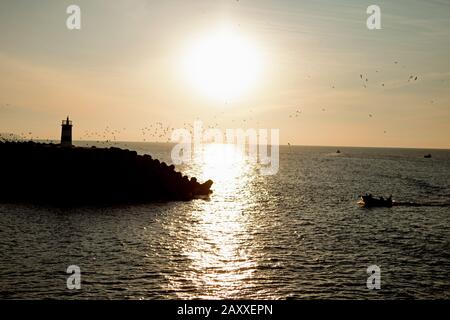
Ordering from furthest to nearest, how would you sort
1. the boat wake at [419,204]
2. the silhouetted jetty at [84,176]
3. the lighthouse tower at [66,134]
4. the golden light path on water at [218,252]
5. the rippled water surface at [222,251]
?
the lighthouse tower at [66,134], the boat wake at [419,204], the silhouetted jetty at [84,176], the golden light path on water at [218,252], the rippled water surface at [222,251]

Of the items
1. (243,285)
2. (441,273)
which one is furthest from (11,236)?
(441,273)

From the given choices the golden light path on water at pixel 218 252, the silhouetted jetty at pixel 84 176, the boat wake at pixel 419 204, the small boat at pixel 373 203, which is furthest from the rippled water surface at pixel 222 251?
the silhouetted jetty at pixel 84 176

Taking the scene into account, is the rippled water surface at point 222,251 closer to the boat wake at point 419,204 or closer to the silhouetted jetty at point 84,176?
the boat wake at point 419,204

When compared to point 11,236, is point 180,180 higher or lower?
higher

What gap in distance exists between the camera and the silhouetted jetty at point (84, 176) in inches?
2510

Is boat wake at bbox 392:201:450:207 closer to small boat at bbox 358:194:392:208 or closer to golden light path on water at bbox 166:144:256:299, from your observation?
small boat at bbox 358:194:392:208

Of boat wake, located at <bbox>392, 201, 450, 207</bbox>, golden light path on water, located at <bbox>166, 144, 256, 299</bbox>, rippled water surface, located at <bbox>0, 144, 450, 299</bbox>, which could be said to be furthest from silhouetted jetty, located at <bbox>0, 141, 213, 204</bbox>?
boat wake, located at <bbox>392, 201, 450, 207</bbox>

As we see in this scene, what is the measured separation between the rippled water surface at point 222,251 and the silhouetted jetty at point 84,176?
7.08m

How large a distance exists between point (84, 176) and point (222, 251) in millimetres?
36352

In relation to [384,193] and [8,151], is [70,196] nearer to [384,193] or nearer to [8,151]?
[8,151]

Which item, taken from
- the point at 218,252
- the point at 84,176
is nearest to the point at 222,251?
the point at 218,252
